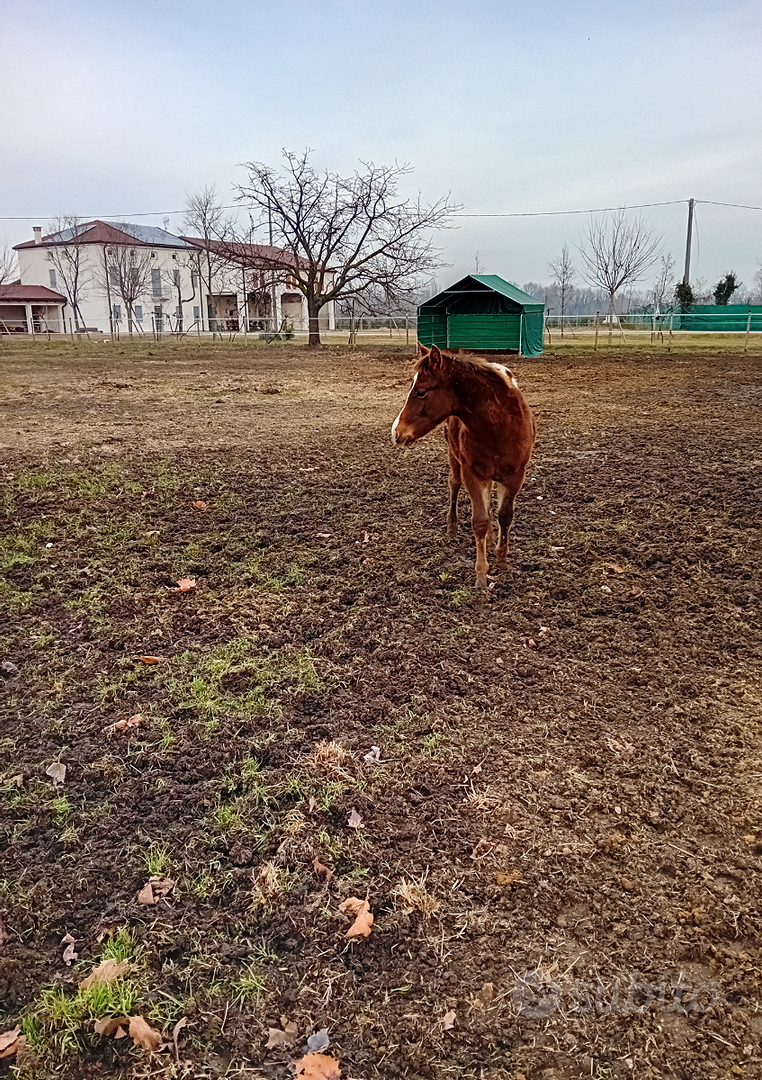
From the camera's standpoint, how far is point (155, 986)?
2.00 meters

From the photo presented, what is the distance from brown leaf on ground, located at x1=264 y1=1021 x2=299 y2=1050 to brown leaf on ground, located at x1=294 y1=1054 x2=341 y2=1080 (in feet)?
0.21

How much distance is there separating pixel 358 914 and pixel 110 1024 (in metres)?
0.77

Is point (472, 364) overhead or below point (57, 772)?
overhead

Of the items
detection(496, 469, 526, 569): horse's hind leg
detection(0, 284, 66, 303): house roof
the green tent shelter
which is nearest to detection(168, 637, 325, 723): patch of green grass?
detection(496, 469, 526, 569): horse's hind leg

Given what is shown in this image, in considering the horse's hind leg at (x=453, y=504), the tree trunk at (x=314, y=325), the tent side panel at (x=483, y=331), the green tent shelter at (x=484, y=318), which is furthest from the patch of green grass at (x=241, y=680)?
the tree trunk at (x=314, y=325)

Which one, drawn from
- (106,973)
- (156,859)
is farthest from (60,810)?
(106,973)

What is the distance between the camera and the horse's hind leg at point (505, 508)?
497cm

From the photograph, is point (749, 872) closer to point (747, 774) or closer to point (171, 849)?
point (747, 774)

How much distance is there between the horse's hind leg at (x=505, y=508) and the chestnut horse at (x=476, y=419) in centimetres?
1

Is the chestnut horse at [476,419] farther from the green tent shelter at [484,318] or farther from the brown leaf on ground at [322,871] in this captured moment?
the green tent shelter at [484,318]

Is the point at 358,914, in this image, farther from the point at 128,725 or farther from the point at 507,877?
the point at 128,725

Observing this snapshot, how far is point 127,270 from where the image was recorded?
59844 millimetres

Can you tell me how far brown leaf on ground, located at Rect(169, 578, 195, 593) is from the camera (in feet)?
15.9

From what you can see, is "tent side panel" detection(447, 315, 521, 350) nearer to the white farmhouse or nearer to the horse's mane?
the horse's mane
